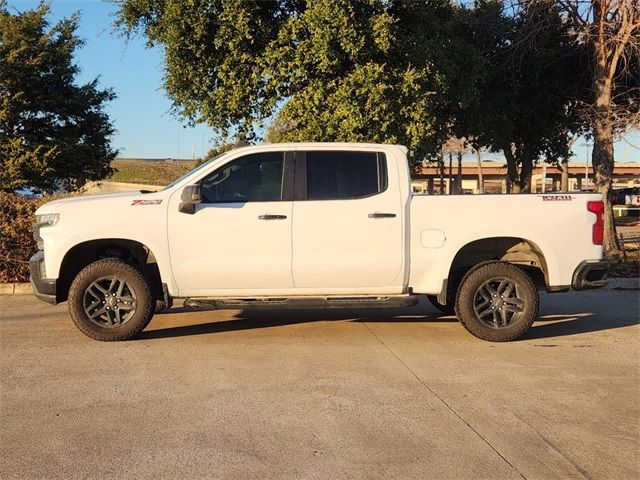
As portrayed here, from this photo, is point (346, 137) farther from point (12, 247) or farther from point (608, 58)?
point (608, 58)

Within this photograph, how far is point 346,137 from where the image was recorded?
11477 millimetres

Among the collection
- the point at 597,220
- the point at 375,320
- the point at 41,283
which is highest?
the point at 597,220

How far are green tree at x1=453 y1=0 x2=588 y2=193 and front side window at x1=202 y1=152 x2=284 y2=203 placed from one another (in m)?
9.28

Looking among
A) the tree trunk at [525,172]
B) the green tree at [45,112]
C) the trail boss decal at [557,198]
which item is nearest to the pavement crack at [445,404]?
the trail boss decal at [557,198]

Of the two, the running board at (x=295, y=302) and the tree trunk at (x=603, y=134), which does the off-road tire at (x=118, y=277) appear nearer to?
the running board at (x=295, y=302)

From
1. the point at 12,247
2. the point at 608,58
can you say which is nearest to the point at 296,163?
the point at 12,247

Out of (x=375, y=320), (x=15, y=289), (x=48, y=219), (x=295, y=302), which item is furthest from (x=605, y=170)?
(x=15, y=289)

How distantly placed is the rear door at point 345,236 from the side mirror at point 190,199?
40.8 inches

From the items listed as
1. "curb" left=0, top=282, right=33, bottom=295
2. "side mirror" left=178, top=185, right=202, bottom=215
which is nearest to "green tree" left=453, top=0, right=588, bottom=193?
"side mirror" left=178, top=185, right=202, bottom=215

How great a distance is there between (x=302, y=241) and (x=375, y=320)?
6.39 ft

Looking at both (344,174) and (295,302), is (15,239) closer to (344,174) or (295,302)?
(295,302)

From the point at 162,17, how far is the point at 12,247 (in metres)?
4.94

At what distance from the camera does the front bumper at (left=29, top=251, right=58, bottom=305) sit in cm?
669

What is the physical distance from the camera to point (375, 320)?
8.09 m
